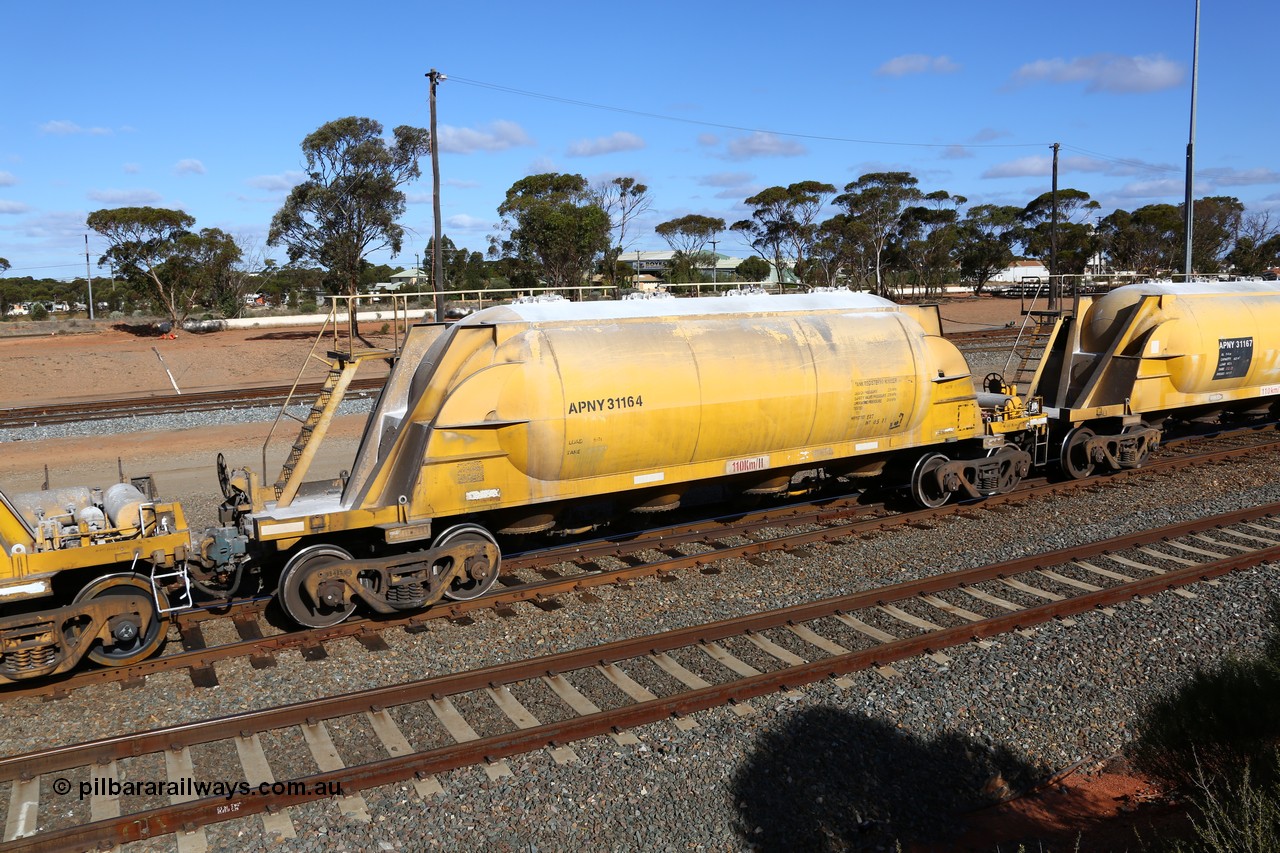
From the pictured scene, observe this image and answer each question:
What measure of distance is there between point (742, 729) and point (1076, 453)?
420 inches

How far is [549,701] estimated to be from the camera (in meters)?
7.81

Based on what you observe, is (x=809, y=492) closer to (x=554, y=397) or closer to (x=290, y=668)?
(x=554, y=397)

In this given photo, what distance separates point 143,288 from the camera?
50.3 meters

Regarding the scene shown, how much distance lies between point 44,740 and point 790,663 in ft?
20.6

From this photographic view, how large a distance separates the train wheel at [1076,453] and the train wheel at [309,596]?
11.6m

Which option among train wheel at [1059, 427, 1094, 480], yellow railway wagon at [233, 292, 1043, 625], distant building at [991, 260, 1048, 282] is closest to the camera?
yellow railway wagon at [233, 292, 1043, 625]

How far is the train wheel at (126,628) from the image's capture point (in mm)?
8242

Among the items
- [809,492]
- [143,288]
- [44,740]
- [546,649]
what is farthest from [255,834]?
[143,288]

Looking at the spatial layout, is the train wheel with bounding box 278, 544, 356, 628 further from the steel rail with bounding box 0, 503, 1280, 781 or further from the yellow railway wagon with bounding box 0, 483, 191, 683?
the steel rail with bounding box 0, 503, 1280, 781

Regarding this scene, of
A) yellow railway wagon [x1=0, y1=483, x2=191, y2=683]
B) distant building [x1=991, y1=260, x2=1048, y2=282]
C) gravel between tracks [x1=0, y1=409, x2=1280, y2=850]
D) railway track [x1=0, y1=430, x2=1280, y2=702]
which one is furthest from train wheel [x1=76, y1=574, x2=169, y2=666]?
distant building [x1=991, y1=260, x2=1048, y2=282]

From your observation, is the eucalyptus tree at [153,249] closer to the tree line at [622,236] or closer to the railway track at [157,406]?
the tree line at [622,236]

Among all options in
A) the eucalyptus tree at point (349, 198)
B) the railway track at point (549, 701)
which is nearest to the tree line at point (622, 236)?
the eucalyptus tree at point (349, 198)

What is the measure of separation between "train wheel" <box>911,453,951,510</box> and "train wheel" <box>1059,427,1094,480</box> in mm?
2846

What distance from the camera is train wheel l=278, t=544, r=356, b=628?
916 centimetres
